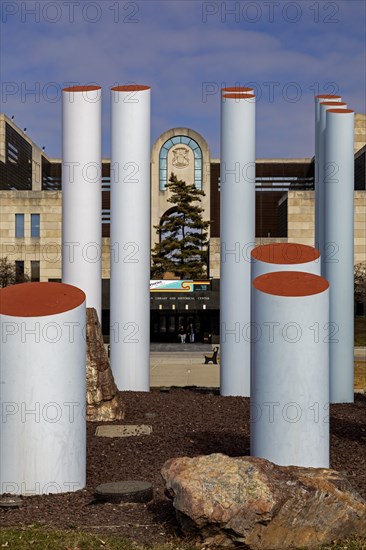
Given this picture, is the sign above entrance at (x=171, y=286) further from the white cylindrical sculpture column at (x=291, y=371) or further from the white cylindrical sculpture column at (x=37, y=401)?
the white cylindrical sculpture column at (x=37, y=401)

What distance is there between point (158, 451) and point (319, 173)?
29.2ft

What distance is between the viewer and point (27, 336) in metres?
8.93

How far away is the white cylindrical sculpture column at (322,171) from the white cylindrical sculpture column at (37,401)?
30.2 feet

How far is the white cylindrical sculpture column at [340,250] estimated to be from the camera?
55.1ft

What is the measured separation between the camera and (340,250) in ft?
55.3

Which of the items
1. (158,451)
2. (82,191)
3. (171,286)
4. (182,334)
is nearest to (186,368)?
(82,191)

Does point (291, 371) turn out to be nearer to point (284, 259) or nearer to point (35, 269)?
point (284, 259)

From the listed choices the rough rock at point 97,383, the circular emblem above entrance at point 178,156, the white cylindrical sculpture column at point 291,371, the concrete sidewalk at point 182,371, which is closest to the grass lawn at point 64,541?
the white cylindrical sculpture column at point 291,371

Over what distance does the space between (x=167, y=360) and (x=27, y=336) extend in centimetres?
2448

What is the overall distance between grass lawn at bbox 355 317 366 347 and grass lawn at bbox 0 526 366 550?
37.1 metres

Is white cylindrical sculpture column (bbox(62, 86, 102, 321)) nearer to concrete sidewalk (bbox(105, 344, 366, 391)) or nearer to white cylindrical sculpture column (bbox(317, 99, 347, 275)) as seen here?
white cylindrical sculpture column (bbox(317, 99, 347, 275))

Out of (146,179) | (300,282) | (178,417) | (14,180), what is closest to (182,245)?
(14,180)

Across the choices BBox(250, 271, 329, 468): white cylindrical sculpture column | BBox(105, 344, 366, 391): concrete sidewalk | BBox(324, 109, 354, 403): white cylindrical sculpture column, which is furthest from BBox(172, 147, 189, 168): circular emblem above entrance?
BBox(250, 271, 329, 468): white cylindrical sculpture column

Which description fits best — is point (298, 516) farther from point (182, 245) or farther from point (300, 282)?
point (182, 245)
